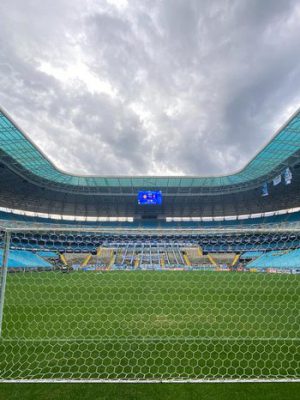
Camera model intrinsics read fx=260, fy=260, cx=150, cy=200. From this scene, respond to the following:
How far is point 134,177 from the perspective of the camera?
3478cm

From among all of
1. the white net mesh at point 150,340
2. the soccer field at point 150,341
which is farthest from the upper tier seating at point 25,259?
the soccer field at point 150,341

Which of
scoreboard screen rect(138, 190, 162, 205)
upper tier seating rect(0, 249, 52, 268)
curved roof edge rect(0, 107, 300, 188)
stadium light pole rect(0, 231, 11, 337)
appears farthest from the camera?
scoreboard screen rect(138, 190, 162, 205)

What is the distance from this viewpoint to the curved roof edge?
2027 centimetres

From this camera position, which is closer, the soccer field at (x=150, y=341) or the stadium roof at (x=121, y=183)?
the soccer field at (x=150, y=341)

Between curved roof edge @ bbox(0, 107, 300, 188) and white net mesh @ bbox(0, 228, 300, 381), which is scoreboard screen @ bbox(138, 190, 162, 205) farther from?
white net mesh @ bbox(0, 228, 300, 381)

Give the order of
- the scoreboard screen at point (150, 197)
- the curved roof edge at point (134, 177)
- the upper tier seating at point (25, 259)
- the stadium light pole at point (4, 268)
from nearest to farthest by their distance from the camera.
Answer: the stadium light pole at point (4, 268) → the curved roof edge at point (134, 177) → the upper tier seating at point (25, 259) → the scoreboard screen at point (150, 197)

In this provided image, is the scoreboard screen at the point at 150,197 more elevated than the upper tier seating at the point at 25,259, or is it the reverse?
the scoreboard screen at the point at 150,197

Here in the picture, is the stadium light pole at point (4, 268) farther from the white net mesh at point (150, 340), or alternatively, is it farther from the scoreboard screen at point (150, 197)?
the scoreboard screen at point (150, 197)

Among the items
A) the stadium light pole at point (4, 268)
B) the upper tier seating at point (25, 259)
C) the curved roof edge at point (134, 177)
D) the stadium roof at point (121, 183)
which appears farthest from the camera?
the upper tier seating at point (25, 259)

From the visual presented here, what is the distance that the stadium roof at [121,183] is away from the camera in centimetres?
2233

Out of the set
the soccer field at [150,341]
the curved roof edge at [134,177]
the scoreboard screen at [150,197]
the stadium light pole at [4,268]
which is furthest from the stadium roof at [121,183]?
the stadium light pole at [4,268]

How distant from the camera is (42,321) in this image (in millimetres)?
5863

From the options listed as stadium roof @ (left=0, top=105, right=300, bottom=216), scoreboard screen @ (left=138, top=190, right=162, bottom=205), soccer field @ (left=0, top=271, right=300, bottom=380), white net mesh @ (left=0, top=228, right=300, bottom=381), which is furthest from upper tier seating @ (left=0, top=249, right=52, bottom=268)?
soccer field @ (left=0, top=271, right=300, bottom=380)

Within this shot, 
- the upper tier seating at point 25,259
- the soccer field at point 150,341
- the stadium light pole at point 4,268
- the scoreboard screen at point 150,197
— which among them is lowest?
the soccer field at point 150,341
